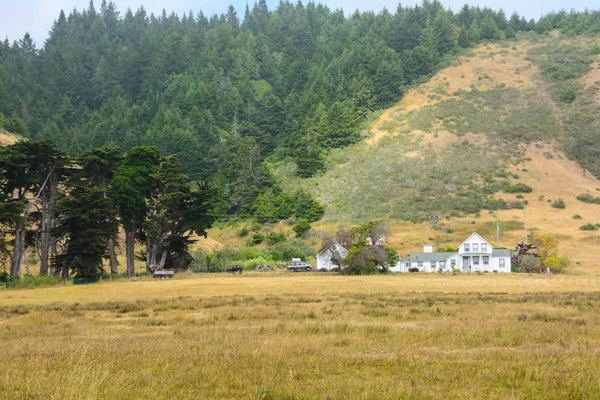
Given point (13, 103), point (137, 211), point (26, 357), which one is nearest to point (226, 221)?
point (137, 211)

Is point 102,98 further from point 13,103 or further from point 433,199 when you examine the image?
point 433,199

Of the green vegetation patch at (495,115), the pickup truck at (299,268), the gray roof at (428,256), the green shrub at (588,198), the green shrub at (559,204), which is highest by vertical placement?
the green vegetation patch at (495,115)

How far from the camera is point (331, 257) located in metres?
75.3

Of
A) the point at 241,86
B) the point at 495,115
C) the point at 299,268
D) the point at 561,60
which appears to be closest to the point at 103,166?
the point at 299,268

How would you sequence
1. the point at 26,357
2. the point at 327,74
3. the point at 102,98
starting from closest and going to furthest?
the point at 26,357, the point at 327,74, the point at 102,98

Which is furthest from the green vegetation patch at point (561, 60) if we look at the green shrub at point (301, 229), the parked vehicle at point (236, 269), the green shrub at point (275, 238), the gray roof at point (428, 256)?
the parked vehicle at point (236, 269)

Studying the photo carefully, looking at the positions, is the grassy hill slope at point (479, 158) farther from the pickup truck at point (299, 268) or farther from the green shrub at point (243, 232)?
the pickup truck at point (299, 268)

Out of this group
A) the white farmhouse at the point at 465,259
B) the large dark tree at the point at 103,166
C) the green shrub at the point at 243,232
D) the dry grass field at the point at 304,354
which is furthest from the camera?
the green shrub at the point at 243,232

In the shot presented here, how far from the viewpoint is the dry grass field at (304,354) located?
932cm

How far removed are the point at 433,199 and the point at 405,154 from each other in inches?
699

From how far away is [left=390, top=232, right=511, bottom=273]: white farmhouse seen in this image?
74812 mm

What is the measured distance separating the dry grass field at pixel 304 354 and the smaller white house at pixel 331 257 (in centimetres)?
4906

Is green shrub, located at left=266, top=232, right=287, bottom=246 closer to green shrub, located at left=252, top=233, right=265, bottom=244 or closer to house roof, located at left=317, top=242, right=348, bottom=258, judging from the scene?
green shrub, located at left=252, top=233, right=265, bottom=244

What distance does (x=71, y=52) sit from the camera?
595 ft
